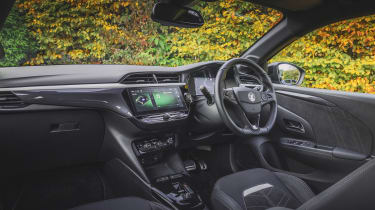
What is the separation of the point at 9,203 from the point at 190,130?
4.82ft

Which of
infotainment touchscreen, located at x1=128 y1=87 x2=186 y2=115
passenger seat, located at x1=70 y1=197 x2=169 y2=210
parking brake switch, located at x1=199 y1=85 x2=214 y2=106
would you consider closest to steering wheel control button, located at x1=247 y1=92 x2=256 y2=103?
parking brake switch, located at x1=199 y1=85 x2=214 y2=106

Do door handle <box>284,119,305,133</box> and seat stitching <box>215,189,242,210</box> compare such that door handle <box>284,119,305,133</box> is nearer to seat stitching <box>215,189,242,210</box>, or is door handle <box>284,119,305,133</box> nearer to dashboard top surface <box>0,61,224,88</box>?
seat stitching <box>215,189,242,210</box>

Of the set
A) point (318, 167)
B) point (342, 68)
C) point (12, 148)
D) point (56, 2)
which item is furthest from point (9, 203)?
point (56, 2)

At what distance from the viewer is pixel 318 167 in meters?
2.08

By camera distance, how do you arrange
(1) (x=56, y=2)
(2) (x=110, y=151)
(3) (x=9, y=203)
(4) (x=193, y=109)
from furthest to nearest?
(1) (x=56, y=2) → (4) (x=193, y=109) → (2) (x=110, y=151) → (3) (x=9, y=203)

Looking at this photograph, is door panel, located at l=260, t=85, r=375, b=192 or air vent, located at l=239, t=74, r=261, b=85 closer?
door panel, located at l=260, t=85, r=375, b=192

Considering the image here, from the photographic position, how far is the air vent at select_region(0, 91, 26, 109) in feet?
5.24

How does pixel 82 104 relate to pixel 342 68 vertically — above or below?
above

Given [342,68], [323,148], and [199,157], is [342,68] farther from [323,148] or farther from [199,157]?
[199,157]

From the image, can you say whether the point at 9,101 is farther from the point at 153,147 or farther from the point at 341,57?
the point at 341,57

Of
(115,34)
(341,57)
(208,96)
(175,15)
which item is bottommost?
(341,57)

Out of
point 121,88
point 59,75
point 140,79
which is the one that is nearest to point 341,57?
point 140,79

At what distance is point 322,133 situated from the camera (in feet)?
6.89

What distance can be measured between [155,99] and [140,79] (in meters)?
0.19
